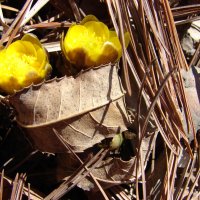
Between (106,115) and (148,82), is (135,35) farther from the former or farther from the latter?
(106,115)

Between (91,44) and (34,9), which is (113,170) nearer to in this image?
(91,44)

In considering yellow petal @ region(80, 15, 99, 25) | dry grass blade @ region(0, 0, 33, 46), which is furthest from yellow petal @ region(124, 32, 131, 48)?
dry grass blade @ region(0, 0, 33, 46)

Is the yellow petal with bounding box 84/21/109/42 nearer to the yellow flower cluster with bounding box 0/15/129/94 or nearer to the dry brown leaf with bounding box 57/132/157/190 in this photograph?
the yellow flower cluster with bounding box 0/15/129/94

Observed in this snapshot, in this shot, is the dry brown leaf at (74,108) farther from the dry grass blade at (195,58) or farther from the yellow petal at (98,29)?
the dry grass blade at (195,58)

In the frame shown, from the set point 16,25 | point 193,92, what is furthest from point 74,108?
point 193,92

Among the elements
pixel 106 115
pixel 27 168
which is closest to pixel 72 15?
pixel 106 115
